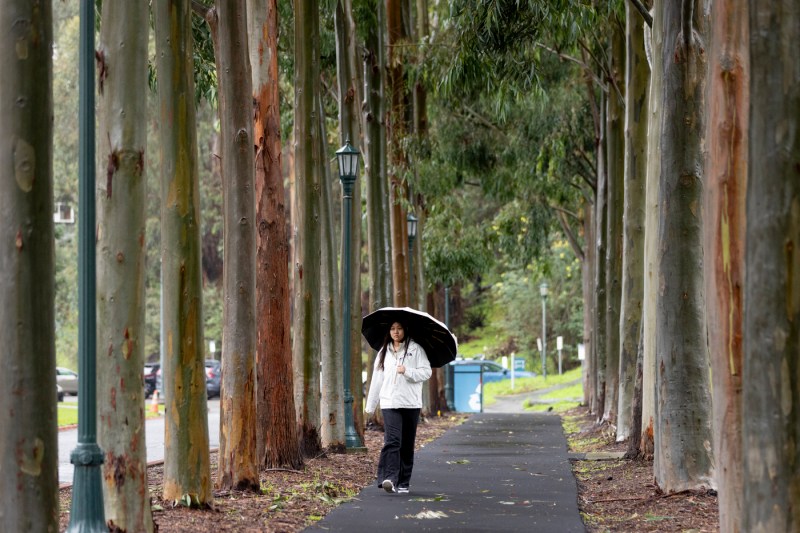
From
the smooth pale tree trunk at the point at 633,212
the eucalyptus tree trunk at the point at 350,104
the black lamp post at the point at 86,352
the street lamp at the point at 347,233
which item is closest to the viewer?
the black lamp post at the point at 86,352

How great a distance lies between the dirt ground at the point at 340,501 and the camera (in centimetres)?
958

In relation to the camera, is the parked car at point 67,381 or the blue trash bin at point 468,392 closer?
the blue trash bin at point 468,392

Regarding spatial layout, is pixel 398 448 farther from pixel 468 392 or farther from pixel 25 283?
pixel 468 392

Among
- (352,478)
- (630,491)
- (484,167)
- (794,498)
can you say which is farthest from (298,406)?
(484,167)

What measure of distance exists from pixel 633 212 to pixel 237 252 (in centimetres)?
867

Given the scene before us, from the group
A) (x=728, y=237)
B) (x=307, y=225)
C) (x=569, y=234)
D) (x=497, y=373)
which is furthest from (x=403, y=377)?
(x=497, y=373)

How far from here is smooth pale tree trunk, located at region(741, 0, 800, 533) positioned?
651 cm

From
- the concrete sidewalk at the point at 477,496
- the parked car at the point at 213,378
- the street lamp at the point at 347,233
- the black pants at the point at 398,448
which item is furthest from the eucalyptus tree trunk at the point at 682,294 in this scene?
the parked car at the point at 213,378

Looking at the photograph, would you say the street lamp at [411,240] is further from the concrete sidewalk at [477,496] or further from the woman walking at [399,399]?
the woman walking at [399,399]

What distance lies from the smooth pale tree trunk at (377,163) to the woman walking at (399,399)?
26.4ft

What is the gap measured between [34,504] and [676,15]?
738 centimetres

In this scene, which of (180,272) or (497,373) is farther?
(497,373)

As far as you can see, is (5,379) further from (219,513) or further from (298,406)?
(298,406)

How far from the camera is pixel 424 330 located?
13.0m
